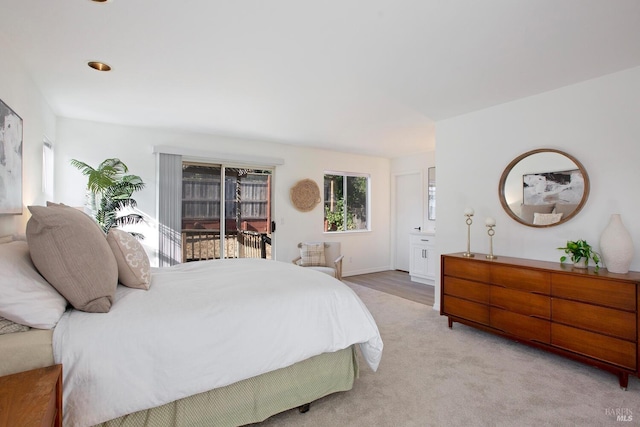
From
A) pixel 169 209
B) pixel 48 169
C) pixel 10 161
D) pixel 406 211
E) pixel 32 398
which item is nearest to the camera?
pixel 32 398

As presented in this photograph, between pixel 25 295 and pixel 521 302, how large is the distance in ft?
11.2

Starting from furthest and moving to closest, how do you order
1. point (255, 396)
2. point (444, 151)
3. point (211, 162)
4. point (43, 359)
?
point (211, 162)
point (444, 151)
point (255, 396)
point (43, 359)

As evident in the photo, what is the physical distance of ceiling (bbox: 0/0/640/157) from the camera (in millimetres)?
1815

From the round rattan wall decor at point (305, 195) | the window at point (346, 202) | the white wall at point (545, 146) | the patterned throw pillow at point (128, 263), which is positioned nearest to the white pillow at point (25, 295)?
the patterned throw pillow at point (128, 263)

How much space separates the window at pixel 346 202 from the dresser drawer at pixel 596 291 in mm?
4038

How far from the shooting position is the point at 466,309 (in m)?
3.25

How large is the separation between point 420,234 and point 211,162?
3.77m

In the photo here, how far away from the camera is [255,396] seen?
69.2 inches

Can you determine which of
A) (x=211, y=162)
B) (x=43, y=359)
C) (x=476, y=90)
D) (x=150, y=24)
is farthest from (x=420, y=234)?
(x=43, y=359)

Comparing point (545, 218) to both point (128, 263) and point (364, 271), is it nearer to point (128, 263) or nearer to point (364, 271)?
point (128, 263)

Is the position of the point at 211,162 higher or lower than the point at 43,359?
higher

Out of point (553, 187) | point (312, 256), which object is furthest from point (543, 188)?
point (312, 256)

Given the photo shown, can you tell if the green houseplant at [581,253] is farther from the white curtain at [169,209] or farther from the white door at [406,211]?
the white curtain at [169,209]

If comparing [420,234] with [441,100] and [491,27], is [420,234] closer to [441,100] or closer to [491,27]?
[441,100]
